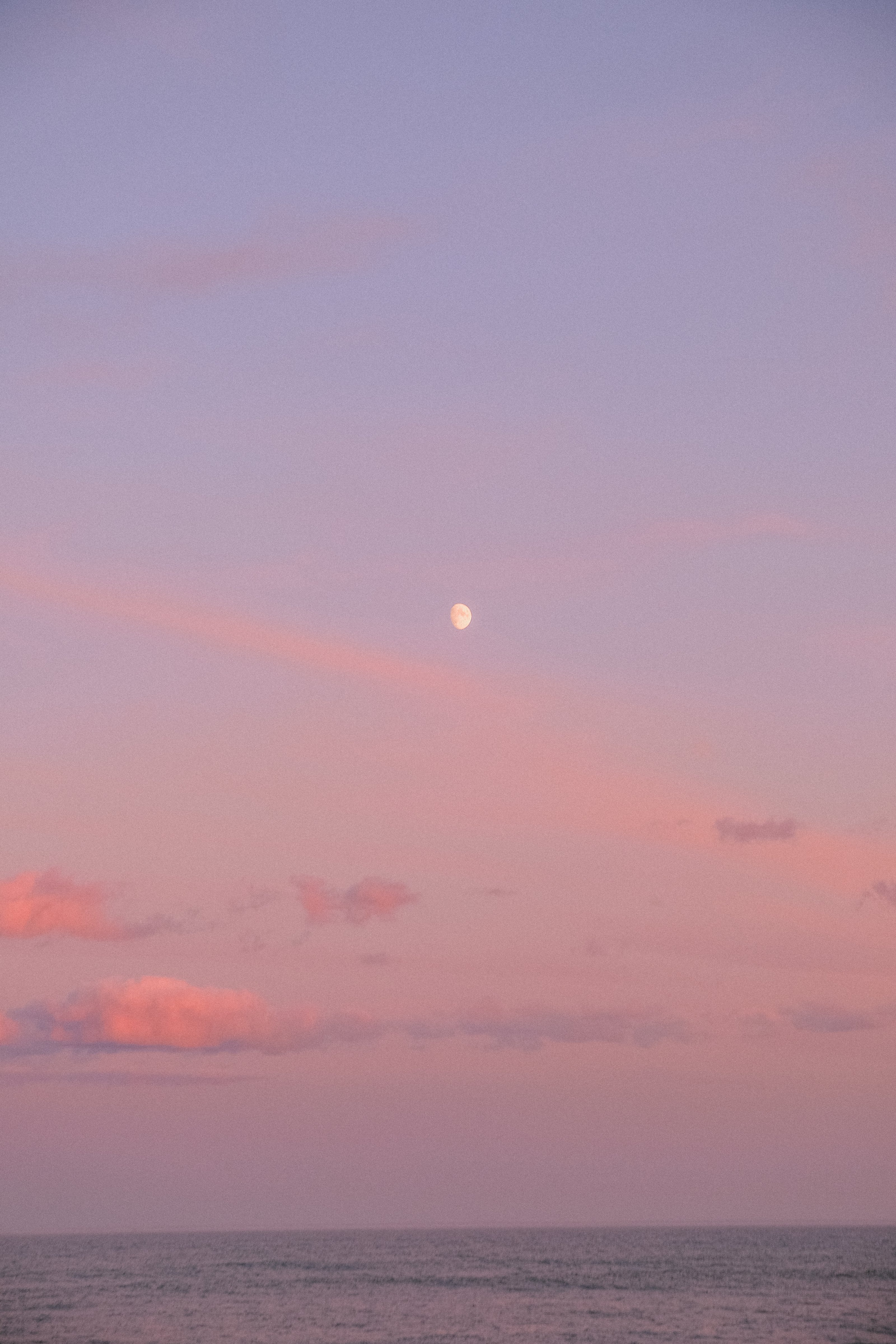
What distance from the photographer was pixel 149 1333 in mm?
94000

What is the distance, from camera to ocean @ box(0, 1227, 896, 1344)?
93.3 m

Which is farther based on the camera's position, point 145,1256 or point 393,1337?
point 145,1256

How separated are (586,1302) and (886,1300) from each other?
26.1 metres

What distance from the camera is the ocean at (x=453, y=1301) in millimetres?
93312

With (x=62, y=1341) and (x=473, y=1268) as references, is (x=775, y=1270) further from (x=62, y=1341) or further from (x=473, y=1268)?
(x=62, y=1341)

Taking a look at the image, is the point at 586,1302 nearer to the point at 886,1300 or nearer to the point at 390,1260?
the point at 886,1300

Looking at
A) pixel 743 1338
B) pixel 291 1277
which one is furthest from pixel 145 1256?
pixel 743 1338

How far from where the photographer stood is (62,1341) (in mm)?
88812

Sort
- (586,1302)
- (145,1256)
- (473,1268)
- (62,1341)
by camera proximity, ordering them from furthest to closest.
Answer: (145,1256)
(473,1268)
(586,1302)
(62,1341)

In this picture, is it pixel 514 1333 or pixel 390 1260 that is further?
pixel 390 1260

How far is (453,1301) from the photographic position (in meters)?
117

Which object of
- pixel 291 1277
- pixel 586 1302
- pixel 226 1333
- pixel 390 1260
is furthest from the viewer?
pixel 390 1260

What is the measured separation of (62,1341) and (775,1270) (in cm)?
9320

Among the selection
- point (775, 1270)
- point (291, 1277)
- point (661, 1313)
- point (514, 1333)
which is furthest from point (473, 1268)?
point (514, 1333)
